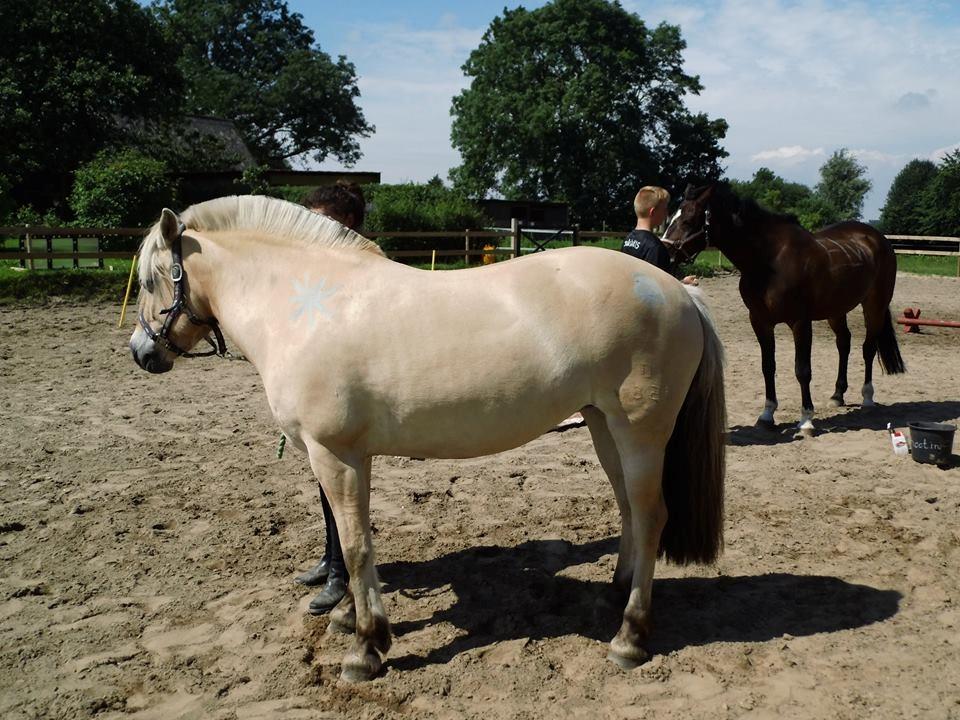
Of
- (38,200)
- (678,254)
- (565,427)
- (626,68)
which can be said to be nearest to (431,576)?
(565,427)

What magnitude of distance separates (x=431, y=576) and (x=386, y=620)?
0.84 meters

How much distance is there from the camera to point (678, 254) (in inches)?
257

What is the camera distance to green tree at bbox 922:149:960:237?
122 feet

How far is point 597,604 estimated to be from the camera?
3479 mm

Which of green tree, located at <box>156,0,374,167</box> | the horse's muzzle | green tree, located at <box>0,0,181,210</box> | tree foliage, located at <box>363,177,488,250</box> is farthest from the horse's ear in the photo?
green tree, located at <box>156,0,374,167</box>

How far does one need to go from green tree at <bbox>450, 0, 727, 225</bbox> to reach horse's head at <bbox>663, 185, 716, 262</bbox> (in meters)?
37.8

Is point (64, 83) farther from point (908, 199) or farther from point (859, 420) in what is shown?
point (908, 199)

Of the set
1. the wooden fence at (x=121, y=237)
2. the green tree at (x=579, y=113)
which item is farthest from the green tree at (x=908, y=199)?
the wooden fence at (x=121, y=237)

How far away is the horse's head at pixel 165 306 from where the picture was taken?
321 cm

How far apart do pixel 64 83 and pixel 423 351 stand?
31.4 meters

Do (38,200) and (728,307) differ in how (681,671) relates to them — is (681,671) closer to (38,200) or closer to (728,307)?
(728,307)

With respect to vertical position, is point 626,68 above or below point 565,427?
above

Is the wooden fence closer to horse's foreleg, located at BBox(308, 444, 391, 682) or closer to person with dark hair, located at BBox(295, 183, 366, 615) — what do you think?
person with dark hair, located at BBox(295, 183, 366, 615)

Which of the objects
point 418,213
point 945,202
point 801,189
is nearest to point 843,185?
point 801,189
